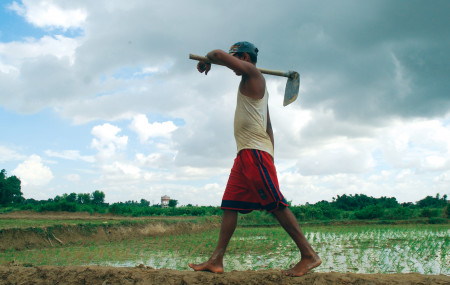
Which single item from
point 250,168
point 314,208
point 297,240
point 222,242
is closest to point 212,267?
point 222,242

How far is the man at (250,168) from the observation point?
2305 mm

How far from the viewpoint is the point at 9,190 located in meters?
34.4

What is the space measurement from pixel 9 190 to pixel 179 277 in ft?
126

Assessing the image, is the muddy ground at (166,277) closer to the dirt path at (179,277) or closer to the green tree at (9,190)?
the dirt path at (179,277)

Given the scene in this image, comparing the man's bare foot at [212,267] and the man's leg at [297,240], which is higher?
the man's leg at [297,240]

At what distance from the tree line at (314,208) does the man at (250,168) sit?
1509 centimetres

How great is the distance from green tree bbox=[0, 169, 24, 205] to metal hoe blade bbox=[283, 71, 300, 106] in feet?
126

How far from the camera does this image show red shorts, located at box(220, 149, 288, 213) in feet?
7.48

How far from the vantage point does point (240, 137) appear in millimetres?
2504

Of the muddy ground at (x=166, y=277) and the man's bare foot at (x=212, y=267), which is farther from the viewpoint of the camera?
the man's bare foot at (x=212, y=267)

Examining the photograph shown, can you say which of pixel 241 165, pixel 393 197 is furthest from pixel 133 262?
pixel 393 197

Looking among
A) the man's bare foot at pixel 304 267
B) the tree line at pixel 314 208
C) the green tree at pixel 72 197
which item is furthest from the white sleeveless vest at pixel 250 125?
the green tree at pixel 72 197

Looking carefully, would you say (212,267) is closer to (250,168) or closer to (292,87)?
(250,168)

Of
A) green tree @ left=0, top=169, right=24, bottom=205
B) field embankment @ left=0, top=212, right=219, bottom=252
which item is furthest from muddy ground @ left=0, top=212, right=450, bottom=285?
green tree @ left=0, top=169, right=24, bottom=205
